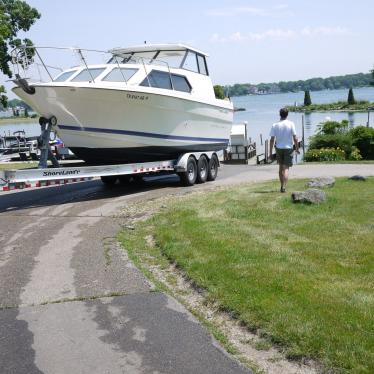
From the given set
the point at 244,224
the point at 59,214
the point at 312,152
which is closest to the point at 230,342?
the point at 244,224

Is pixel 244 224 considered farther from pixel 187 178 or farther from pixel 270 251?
pixel 187 178

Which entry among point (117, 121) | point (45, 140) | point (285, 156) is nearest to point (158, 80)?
point (117, 121)

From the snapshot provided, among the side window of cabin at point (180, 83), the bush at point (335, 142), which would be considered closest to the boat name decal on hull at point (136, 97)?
the side window of cabin at point (180, 83)

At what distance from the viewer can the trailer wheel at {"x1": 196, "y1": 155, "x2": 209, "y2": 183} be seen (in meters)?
14.6

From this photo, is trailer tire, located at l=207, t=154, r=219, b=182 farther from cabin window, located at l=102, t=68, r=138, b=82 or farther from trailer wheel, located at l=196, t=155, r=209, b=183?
cabin window, located at l=102, t=68, r=138, b=82

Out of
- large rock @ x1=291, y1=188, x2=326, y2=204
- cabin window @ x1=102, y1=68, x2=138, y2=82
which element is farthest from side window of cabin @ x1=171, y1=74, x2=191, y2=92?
large rock @ x1=291, y1=188, x2=326, y2=204

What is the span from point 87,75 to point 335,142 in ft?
50.4

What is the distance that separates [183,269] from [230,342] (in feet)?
6.60

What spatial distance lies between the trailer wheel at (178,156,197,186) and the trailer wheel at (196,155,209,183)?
247 millimetres

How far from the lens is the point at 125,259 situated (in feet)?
23.1

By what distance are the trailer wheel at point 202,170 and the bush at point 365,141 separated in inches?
478

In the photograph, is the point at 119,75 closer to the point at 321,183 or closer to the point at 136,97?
the point at 136,97

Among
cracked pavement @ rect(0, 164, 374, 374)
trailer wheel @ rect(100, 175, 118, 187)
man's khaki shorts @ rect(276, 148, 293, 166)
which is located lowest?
cracked pavement @ rect(0, 164, 374, 374)

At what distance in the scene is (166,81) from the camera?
42.5ft
